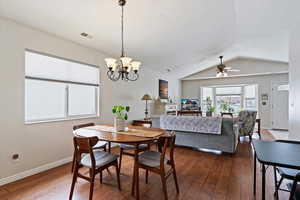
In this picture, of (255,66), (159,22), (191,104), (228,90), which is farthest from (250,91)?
(159,22)

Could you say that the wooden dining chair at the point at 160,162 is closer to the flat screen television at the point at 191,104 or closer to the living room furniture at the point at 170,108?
the living room furniture at the point at 170,108

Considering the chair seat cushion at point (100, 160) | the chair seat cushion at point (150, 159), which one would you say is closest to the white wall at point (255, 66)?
the chair seat cushion at point (150, 159)

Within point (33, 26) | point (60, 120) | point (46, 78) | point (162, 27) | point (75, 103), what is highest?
point (162, 27)

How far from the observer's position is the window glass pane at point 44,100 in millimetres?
2660

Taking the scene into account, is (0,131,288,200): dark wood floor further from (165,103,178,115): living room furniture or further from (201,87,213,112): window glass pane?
(201,87,213,112): window glass pane

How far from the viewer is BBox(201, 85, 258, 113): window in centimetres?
705

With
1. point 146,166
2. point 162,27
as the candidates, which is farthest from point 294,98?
point 162,27

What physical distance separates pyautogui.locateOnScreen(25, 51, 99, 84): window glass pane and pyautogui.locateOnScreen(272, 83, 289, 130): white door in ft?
23.2

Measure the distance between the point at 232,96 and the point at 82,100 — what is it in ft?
22.3

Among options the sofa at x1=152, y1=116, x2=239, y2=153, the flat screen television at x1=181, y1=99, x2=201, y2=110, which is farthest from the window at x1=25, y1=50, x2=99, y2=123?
the flat screen television at x1=181, y1=99, x2=201, y2=110

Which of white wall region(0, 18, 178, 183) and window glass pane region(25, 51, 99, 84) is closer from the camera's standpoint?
white wall region(0, 18, 178, 183)

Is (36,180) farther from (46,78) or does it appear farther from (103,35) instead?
(103,35)

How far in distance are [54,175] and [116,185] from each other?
116 cm

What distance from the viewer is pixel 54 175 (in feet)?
8.54
